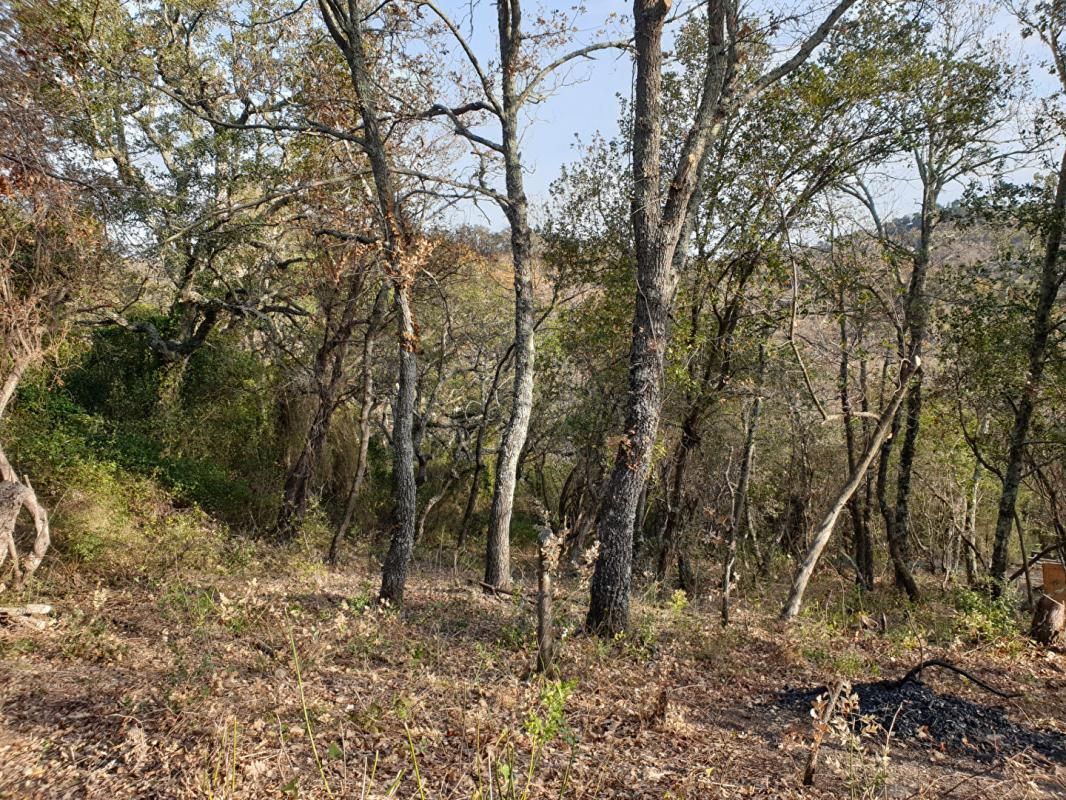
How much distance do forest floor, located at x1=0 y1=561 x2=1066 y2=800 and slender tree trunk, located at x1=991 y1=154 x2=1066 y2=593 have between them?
205 centimetres

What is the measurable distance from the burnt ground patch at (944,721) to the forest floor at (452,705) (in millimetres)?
45

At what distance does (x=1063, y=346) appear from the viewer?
9500 millimetres

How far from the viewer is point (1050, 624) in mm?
8000

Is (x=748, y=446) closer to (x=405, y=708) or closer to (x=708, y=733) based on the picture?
(x=708, y=733)

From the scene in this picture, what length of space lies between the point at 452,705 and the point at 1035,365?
29.3 feet

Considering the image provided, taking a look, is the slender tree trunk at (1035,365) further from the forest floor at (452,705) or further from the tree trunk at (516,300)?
the tree trunk at (516,300)

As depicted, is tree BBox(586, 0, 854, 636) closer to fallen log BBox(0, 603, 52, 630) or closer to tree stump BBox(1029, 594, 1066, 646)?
fallen log BBox(0, 603, 52, 630)

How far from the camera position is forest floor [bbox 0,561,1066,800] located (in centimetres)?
357

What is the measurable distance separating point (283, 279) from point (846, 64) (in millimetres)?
10469

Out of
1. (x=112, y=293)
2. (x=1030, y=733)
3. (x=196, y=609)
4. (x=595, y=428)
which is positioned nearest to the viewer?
(x=1030, y=733)

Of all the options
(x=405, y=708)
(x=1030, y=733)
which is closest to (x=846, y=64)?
(x=1030, y=733)

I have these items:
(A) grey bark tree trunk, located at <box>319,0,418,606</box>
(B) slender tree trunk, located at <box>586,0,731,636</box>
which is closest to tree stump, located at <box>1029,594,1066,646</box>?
(B) slender tree trunk, located at <box>586,0,731,636</box>

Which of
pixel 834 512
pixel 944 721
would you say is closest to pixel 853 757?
pixel 944 721

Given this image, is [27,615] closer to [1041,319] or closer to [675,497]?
[675,497]
